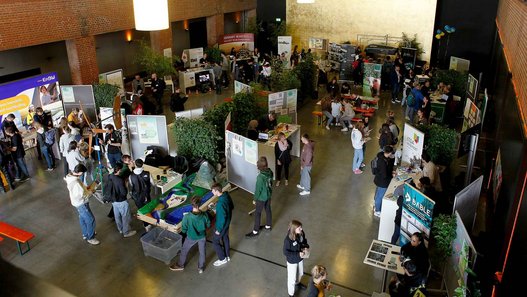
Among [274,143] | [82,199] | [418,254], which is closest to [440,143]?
[274,143]

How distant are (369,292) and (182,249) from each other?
3.28m

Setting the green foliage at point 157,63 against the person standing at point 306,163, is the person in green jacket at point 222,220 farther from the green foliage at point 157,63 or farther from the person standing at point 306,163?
the green foliage at point 157,63

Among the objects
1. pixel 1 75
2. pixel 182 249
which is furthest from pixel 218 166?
pixel 1 75

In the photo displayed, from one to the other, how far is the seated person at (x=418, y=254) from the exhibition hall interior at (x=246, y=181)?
0.03 m

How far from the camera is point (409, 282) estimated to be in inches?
246

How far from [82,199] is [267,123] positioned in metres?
5.60

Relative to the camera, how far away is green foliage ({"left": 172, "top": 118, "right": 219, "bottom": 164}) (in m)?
10.3

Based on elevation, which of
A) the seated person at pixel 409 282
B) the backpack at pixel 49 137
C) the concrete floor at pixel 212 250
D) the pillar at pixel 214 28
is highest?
the pillar at pixel 214 28

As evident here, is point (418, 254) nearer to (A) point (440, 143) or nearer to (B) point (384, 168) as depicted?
(B) point (384, 168)

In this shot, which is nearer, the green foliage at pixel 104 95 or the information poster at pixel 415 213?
the information poster at pixel 415 213

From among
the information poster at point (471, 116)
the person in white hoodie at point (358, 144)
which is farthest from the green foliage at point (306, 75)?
the information poster at point (471, 116)

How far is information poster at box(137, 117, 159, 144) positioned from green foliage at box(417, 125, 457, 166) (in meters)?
6.35

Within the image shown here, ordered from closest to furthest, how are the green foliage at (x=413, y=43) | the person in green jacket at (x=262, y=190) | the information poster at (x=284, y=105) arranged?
the person in green jacket at (x=262, y=190)
the information poster at (x=284, y=105)
the green foliage at (x=413, y=43)

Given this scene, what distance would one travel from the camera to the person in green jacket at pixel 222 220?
23.9 feet
